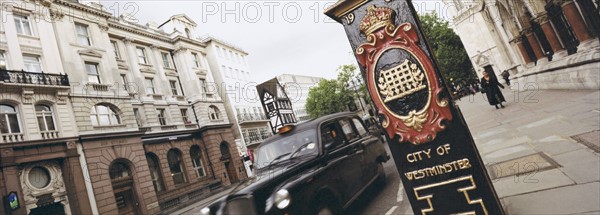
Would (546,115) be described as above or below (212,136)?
below

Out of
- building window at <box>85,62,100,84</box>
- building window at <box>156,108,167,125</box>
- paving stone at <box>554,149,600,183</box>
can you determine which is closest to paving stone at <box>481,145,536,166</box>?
paving stone at <box>554,149,600,183</box>

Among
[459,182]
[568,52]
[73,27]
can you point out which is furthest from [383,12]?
[73,27]

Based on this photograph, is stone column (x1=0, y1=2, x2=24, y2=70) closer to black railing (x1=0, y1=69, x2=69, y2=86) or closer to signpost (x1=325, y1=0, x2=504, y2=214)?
black railing (x1=0, y1=69, x2=69, y2=86)

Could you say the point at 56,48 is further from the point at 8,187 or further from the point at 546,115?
the point at 546,115

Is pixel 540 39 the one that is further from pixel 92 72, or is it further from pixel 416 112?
pixel 92 72

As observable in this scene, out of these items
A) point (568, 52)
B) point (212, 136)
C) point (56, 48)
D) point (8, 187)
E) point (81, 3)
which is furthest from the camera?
point (212, 136)

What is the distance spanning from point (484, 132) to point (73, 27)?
23154mm

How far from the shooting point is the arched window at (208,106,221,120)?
28.3m

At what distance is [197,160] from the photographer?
25578 millimetres

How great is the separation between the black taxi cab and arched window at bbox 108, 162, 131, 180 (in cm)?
1671

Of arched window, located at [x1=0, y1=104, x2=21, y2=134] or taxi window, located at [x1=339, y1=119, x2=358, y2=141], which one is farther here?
arched window, located at [x1=0, y1=104, x2=21, y2=134]

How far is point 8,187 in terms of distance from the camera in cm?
1304

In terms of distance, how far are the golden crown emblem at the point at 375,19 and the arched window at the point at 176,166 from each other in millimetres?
23334

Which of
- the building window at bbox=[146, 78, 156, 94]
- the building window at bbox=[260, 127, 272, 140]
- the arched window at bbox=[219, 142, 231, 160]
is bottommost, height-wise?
the arched window at bbox=[219, 142, 231, 160]
